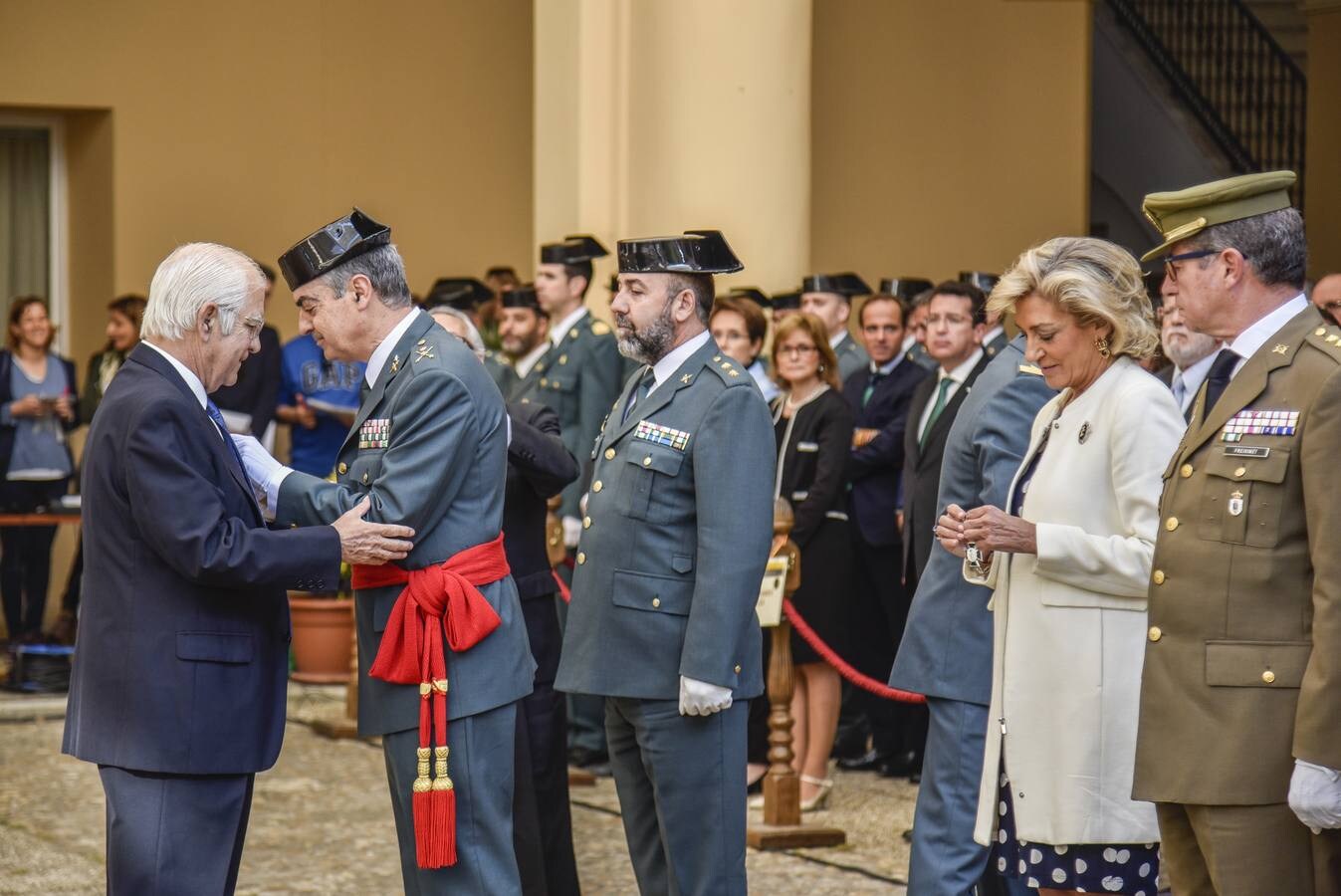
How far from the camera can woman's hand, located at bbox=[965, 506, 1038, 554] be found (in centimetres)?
388

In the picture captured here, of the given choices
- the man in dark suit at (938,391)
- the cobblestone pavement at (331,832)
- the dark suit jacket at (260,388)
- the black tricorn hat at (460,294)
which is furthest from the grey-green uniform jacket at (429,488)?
the dark suit jacket at (260,388)

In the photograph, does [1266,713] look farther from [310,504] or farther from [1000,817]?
[310,504]

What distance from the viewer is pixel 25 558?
9656 mm

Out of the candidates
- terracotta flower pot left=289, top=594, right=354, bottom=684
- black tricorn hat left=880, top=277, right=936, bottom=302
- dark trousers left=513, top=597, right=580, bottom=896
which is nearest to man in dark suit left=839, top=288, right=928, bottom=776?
→ black tricorn hat left=880, top=277, right=936, bottom=302

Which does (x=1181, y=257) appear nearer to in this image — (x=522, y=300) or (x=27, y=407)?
(x=522, y=300)

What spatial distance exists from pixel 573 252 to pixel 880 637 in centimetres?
213

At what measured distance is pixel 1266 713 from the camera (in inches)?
125

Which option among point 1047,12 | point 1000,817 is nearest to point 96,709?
point 1000,817

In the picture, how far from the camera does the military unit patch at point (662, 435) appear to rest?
4.31 m

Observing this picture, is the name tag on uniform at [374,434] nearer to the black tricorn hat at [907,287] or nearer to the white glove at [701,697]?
the white glove at [701,697]

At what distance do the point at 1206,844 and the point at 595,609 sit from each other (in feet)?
5.16

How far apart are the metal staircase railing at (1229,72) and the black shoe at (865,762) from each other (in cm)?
799

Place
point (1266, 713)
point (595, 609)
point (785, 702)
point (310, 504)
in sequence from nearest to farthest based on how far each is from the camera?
point (1266, 713)
point (310, 504)
point (595, 609)
point (785, 702)

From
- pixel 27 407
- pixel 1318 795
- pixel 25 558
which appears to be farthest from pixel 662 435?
pixel 25 558
